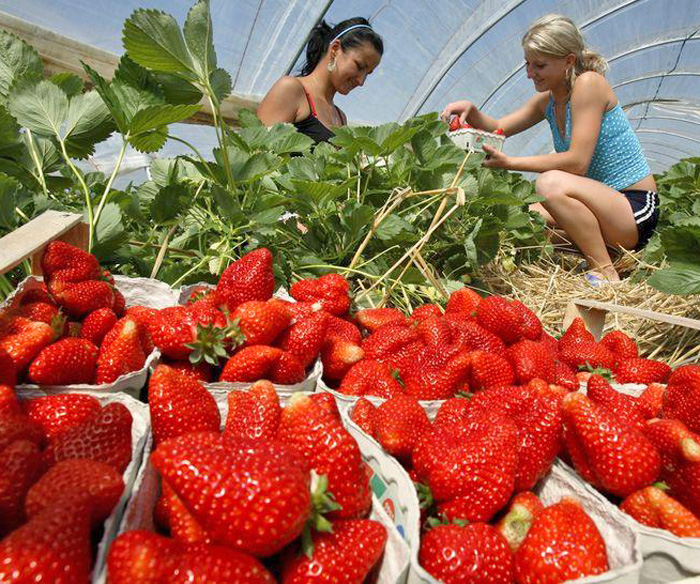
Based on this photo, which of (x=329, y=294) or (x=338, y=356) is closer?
(x=338, y=356)

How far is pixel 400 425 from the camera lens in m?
0.71

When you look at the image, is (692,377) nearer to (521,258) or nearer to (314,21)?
(521,258)

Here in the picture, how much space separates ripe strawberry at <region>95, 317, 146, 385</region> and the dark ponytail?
248 cm

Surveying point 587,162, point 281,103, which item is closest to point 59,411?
point 281,103

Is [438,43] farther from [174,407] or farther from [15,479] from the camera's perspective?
[15,479]

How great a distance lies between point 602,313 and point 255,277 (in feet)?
3.48

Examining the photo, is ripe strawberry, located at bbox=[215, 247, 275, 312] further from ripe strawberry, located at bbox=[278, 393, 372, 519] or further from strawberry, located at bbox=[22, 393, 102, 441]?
ripe strawberry, located at bbox=[278, 393, 372, 519]

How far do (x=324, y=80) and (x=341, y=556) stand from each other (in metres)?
2.94

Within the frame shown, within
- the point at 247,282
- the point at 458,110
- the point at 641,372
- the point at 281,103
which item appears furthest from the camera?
the point at 458,110

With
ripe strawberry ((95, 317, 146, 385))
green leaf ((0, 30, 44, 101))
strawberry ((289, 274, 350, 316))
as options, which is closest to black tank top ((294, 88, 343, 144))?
green leaf ((0, 30, 44, 101))

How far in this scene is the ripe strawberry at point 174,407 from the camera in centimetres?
67

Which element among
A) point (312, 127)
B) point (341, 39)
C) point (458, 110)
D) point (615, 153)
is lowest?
point (312, 127)

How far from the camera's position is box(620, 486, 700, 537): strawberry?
0.64m

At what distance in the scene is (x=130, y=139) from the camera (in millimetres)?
1186
